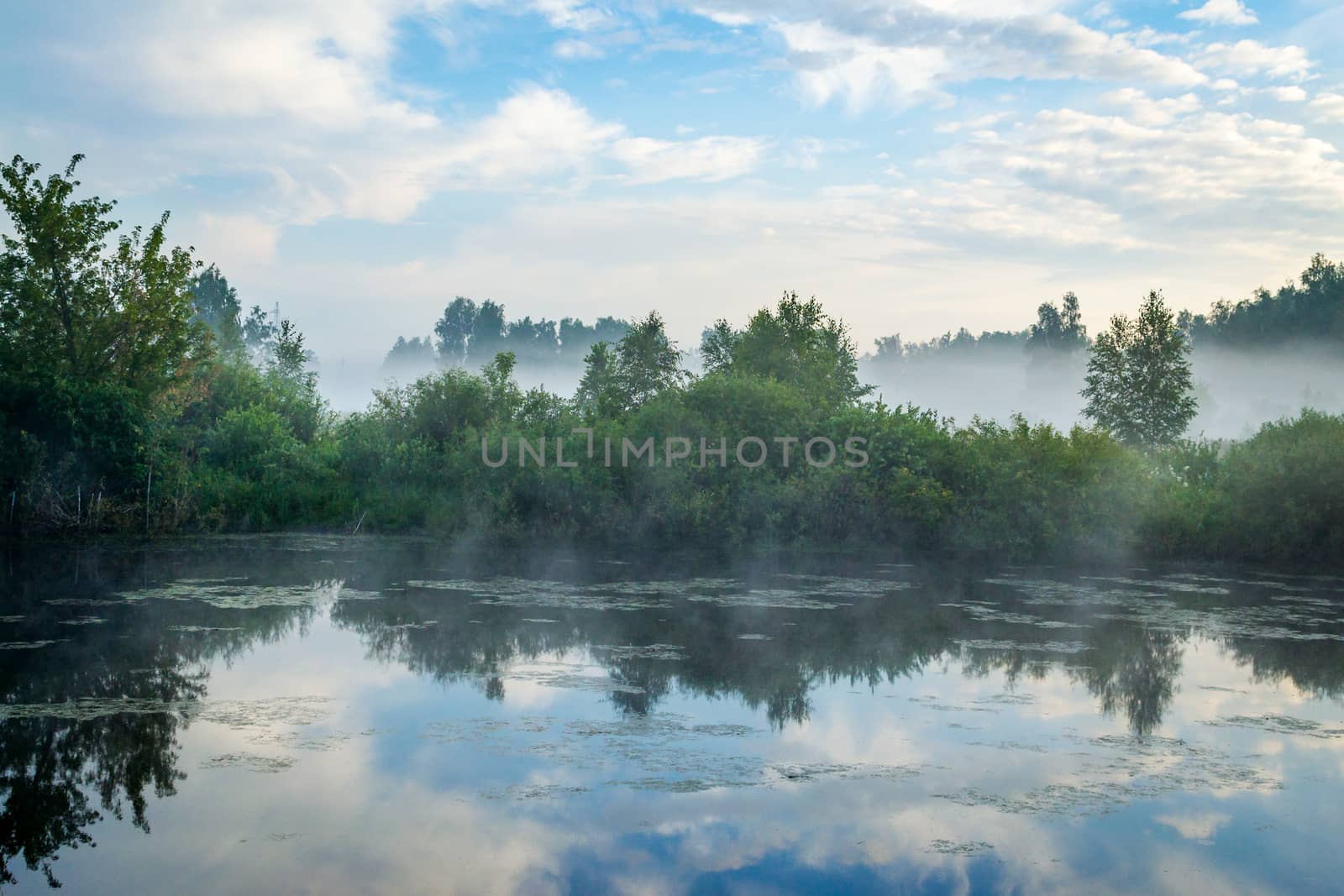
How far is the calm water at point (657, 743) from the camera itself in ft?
21.2

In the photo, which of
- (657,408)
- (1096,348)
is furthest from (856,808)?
(1096,348)

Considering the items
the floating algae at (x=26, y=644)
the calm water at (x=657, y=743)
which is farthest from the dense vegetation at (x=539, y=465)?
the floating algae at (x=26, y=644)

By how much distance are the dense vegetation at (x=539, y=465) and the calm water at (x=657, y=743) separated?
6.48 meters

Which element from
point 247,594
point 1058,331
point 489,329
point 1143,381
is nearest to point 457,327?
point 489,329

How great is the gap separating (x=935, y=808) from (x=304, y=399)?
28.1 meters

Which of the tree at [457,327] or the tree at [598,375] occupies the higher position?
the tree at [457,327]

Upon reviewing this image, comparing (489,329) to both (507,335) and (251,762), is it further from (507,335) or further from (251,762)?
(251,762)

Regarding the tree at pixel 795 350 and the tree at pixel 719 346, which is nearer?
the tree at pixel 795 350

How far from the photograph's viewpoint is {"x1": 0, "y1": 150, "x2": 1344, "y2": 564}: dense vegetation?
2234 centimetres

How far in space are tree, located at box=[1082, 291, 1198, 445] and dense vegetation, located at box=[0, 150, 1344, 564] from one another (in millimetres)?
34245

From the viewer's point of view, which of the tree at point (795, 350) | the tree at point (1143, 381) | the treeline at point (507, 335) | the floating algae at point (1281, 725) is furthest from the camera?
the treeline at point (507, 335)

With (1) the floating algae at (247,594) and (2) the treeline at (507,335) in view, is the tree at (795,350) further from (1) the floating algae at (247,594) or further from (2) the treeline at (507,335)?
(2) the treeline at (507,335)

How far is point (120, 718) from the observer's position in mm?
9023

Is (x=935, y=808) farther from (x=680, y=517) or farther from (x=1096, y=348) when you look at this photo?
(x=1096, y=348)
